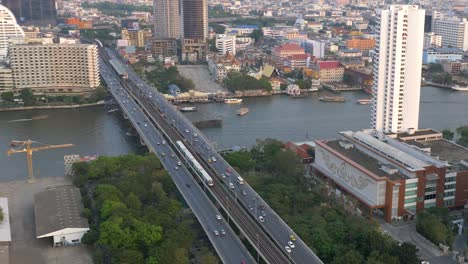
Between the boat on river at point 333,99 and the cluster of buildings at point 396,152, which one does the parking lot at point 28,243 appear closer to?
the cluster of buildings at point 396,152

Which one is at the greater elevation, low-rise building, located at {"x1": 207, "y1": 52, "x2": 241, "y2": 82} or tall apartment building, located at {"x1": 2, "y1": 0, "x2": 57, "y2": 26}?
tall apartment building, located at {"x1": 2, "y1": 0, "x2": 57, "y2": 26}

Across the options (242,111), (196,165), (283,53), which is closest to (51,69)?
(242,111)

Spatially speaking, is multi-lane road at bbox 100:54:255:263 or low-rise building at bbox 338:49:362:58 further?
low-rise building at bbox 338:49:362:58

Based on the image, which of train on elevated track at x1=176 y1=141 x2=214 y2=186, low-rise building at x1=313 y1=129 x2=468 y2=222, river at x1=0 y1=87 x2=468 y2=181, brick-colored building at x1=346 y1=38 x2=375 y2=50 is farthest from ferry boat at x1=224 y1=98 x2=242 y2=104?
brick-colored building at x1=346 y1=38 x2=375 y2=50

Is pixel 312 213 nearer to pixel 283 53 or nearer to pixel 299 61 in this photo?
pixel 299 61

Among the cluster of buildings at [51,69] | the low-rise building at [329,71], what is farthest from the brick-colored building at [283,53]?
the cluster of buildings at [51,69]

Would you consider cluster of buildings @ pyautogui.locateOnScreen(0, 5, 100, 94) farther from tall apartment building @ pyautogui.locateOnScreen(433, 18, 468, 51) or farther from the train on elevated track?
tall apartment building @ pyautogui.locateOnScreen(433, 18, 468, 51)

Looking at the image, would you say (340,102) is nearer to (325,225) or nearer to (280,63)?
(280,63)
